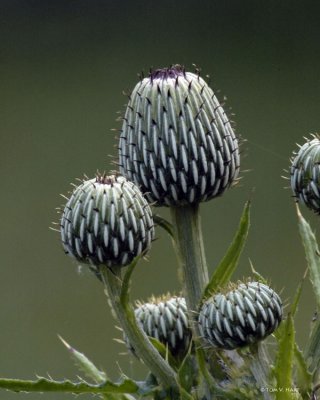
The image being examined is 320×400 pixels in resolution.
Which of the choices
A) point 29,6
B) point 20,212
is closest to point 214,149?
point 20,212

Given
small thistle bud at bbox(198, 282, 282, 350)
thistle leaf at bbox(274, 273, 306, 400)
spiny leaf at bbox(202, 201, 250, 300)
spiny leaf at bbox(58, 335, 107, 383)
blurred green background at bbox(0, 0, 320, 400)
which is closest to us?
thistle leaf at bbox(274, 273, 306, 400)

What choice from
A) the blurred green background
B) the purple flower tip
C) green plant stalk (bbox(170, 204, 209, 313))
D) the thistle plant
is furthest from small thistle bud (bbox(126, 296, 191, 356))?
the blurred green background

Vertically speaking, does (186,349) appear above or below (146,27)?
below

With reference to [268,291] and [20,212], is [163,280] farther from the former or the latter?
[268,291]

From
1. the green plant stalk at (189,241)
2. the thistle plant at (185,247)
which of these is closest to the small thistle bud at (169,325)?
the thistle plant at (185,247)

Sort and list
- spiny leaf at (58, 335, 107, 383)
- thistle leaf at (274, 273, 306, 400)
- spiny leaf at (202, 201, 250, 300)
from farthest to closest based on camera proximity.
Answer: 1. spiny leaf at (58, 335, 107, 383)
2. spiny leaf at (202, 201, 250, 300)
3. thistle leaf at (274, 273, 306, 400)

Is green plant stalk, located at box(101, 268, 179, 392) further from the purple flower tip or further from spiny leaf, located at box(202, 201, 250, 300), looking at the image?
the purple flower tip

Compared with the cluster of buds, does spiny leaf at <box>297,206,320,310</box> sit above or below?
below
